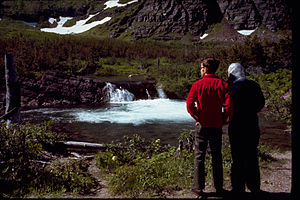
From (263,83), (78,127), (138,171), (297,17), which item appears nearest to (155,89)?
(263,83)

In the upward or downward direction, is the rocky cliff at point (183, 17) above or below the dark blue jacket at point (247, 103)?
above

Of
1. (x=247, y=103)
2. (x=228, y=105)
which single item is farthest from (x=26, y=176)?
(x=247, y=103)

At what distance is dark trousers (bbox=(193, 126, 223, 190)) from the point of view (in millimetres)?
4109

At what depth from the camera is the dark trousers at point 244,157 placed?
13.5 feet

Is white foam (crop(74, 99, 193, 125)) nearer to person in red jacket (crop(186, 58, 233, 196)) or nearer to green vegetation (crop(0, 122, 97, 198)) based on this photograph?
green vegetation (crop(0, 122, 97, 198))

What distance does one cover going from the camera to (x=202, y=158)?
4203mm

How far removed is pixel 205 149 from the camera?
4.16 m

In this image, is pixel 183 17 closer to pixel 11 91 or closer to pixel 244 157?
pixel 11 91

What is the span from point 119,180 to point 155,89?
68.2 feet

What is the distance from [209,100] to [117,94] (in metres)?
19.6

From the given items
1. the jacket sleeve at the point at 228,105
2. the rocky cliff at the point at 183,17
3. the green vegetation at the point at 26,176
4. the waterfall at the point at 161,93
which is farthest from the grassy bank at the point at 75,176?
the rocky cliff at the point at 183,17

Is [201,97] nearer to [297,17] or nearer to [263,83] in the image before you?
[297,17]

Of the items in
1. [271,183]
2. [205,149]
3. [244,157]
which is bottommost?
[271,183]

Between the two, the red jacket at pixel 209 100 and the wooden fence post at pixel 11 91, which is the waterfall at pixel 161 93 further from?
the red jacket at pixel 209 100
